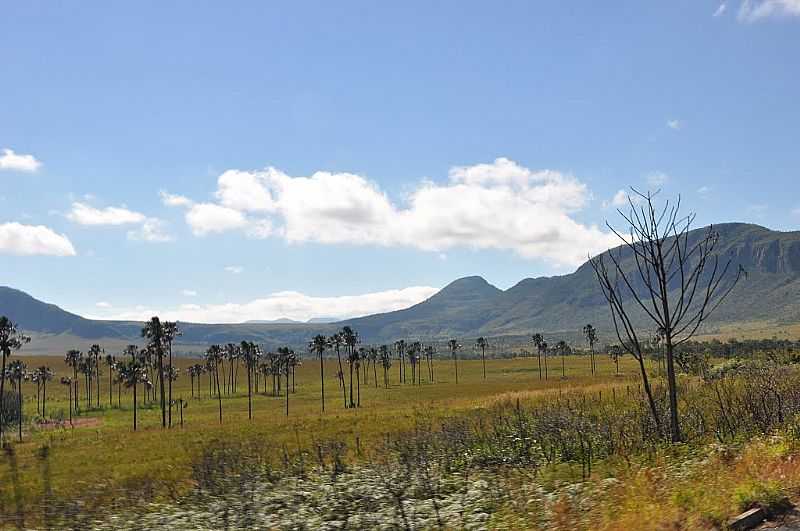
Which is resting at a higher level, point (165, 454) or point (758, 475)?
point (758, 475)

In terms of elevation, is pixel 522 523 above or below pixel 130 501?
above

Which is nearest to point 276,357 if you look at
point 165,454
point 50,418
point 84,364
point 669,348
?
point 84,364

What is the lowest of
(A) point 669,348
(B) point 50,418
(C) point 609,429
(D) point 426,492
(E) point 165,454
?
(B) point 50,418

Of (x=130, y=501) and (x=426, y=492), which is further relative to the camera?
(x=130, y=501)

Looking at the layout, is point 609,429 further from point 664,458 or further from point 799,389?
point 799,389

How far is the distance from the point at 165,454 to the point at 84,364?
128m

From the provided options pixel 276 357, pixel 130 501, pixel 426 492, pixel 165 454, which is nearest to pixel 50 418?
pixel 276 357

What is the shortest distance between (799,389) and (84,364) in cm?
15806

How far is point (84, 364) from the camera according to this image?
147250mm

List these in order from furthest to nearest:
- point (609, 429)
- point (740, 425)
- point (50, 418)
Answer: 1. point (50, 418)
2. point (609, 429)
3. point (740, 425)

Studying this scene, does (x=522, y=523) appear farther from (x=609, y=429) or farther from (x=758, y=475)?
(x=609, y=429)

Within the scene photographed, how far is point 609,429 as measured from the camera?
814 inches

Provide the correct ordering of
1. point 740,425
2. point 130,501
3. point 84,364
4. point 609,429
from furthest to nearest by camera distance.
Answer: point 84,364, point 130,501, point 609,429, point 740,425

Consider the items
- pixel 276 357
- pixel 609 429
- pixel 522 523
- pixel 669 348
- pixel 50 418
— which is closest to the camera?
pixel 522 523
